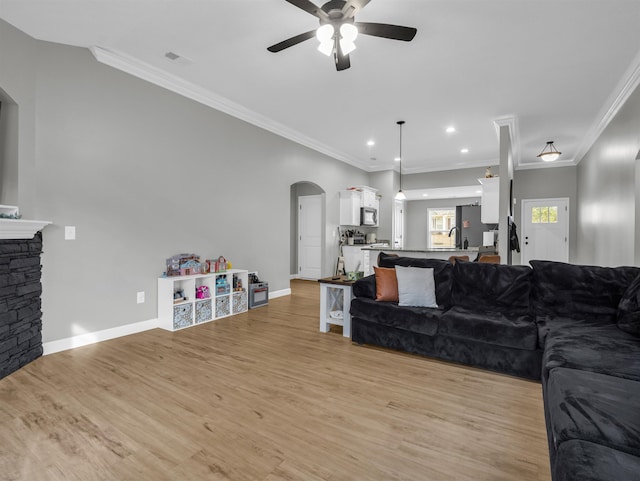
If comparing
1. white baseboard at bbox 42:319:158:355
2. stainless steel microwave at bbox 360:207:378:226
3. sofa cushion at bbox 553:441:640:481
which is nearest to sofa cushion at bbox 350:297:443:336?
sofa cushion at bbox 553:441:640:481

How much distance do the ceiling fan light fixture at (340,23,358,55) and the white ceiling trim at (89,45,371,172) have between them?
239 cm

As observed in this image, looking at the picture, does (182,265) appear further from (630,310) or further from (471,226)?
(471,226)

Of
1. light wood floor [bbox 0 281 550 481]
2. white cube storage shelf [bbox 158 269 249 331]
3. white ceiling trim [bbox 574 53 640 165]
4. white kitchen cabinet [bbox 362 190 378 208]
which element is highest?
white ceiling trim [bbox 574 53 640 165]

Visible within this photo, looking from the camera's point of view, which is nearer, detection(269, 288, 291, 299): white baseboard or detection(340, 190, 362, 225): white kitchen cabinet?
detection(269, 288, 291, 299): white baseboard

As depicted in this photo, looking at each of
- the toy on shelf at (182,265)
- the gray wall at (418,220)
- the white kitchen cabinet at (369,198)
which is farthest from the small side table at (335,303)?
the gray wall at (418,220)

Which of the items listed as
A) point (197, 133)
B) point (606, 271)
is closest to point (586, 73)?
point (606, 271)

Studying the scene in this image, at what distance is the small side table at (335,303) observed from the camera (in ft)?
12.2

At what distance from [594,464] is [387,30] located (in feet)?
8.94

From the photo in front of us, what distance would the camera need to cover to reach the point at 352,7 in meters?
2.40

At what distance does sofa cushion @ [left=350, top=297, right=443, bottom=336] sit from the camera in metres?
3.07

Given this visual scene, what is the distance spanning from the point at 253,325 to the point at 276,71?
2949 millimetres

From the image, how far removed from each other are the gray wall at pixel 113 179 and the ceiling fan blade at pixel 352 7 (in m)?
2.62

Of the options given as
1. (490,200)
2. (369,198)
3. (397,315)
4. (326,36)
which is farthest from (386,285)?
(369,198)

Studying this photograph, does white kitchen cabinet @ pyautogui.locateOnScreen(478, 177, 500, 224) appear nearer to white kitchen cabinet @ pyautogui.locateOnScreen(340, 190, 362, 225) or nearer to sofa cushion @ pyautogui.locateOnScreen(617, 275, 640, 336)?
white kitchen cabinet @ pyautogui.locateOnScreen(340, 190, 362, 225)
